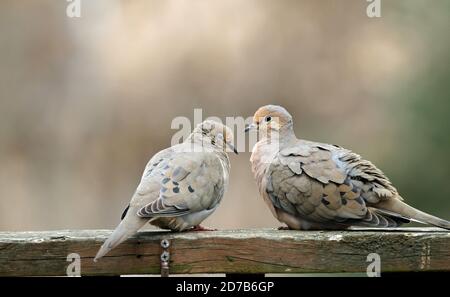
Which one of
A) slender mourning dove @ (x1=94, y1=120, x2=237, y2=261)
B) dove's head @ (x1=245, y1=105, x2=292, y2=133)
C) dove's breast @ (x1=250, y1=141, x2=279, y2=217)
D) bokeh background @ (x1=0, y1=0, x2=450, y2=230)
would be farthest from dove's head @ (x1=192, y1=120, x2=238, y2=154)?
bokeh background @ (x1=0, y1=0, x2=450, y2=230)

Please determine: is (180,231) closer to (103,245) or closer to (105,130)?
(103,245)

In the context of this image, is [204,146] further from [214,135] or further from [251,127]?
[251,127]

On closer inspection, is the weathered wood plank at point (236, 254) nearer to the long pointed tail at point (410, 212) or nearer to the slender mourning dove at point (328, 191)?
the long pointed tail at point (410, 212)

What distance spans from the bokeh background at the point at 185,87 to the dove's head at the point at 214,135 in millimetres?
4411

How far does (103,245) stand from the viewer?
11.6ft

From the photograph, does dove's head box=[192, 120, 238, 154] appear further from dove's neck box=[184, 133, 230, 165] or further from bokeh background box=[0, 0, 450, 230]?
bokeh background box=[0, 0, 450, 230]

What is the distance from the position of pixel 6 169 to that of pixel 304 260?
21.7 ft

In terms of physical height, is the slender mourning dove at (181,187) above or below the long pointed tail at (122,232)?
above

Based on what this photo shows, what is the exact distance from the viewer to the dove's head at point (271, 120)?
4.93 metres

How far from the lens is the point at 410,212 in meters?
4.11

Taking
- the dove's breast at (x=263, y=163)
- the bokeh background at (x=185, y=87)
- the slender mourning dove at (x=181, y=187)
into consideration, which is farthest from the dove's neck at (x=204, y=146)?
the bokeh background at (x=185, y=87)

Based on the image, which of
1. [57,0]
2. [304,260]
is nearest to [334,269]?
[304,260]

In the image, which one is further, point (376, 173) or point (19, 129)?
point (19, 129)

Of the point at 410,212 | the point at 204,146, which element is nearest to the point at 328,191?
the point at 410,212
